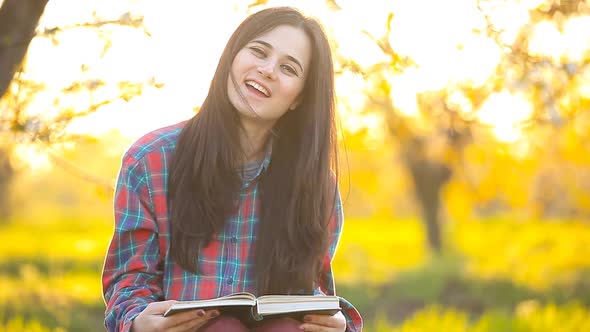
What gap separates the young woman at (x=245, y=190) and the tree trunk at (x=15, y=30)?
58 cm

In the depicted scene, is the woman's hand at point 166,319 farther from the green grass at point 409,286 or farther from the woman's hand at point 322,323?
the green grass at point 409,286

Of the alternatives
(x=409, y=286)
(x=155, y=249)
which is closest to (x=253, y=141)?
(x=155, y=249)

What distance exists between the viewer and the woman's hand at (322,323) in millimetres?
2217

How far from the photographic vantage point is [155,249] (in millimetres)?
2330

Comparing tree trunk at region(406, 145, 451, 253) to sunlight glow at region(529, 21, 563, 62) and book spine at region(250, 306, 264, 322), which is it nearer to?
sunlight glow at region(529, 21, 563, 62)

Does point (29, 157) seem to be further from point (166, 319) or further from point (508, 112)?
point (508, 112)

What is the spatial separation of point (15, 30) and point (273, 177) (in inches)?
36.7

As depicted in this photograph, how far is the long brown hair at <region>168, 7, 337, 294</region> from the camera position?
2371 mm

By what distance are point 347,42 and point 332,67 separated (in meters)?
0.23

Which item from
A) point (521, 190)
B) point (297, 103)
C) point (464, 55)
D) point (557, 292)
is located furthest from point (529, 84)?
point (521, 190)

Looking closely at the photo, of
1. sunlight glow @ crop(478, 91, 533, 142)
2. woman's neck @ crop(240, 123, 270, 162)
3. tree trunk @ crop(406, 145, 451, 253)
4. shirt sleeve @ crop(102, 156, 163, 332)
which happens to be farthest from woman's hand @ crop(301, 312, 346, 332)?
tree trunk @ crop(406, 145, 451, 253)

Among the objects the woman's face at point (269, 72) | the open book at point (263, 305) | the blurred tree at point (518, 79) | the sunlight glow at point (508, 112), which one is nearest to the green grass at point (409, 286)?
the sunlight glow at point (508, 112)

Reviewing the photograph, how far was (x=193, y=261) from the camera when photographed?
235 cm

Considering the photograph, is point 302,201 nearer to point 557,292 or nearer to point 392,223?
point 557,292
